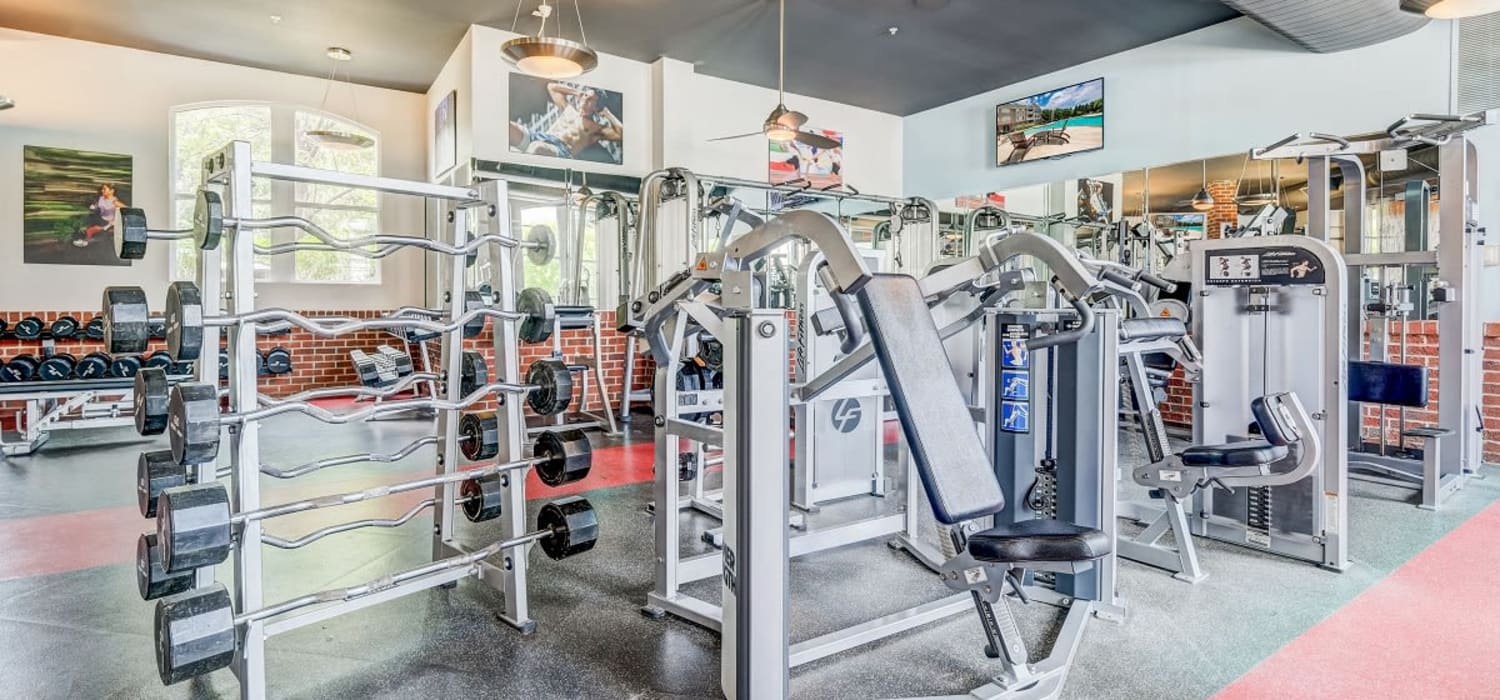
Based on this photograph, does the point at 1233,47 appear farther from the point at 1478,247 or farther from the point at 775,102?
the point at 775,102

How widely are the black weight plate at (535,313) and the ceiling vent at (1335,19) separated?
486 cm

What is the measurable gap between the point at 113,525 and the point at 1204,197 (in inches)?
290

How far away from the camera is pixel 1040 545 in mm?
1663

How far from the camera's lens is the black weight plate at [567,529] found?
2.38 m

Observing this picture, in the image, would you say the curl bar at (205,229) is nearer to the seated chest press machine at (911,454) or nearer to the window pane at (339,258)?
the seated chest press machine at (911,454)

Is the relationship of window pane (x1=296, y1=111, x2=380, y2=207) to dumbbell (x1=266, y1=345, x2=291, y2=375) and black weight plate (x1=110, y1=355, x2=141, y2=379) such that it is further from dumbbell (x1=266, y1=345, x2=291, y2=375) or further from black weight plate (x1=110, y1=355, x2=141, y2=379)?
black weight plate (x1=110, y1=355, x2=141, y2=379)

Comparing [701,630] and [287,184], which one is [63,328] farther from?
[701,630]

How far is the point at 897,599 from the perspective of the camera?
2.74m

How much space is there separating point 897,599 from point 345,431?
16.7 ft

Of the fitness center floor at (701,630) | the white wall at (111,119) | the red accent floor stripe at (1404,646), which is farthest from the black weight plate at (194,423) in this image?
the white wall at (111,119)

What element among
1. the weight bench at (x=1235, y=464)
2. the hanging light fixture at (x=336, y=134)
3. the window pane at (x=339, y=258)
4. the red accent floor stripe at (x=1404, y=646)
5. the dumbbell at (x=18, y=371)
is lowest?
the red accent floor stripe at (x=1404, y=646)

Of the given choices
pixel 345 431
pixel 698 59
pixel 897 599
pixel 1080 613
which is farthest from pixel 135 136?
pixel 1080 613

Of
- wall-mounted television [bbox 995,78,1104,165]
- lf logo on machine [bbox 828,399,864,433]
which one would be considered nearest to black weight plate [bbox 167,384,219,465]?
lf logo on machine [bbox 828,399,864,433]

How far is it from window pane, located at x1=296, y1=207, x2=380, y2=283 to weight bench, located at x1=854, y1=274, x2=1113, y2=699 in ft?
25.0
